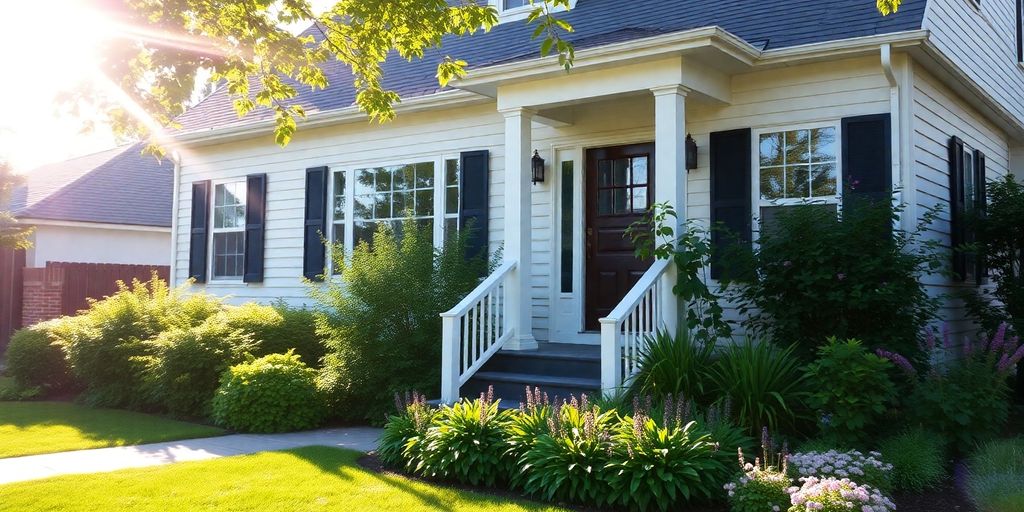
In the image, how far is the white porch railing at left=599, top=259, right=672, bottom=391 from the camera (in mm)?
6504

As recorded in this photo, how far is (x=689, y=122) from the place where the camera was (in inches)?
329


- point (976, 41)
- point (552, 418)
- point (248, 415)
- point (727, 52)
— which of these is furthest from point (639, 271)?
point (976, 41)

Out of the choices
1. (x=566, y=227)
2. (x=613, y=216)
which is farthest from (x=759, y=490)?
(x=566, y=227)

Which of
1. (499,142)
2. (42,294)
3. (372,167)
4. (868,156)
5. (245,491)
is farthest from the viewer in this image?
(42,294)

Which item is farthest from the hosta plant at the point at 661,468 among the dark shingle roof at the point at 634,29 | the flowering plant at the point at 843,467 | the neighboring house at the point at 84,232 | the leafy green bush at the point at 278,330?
the neighboring house at the point at 84,232

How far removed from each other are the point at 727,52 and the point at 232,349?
5.75 metres

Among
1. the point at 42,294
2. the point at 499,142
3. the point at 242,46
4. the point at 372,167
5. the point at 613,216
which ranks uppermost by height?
the point at 242,46

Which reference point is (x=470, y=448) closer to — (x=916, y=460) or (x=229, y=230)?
(x=916, y=460)

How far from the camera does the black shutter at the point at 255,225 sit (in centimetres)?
1200

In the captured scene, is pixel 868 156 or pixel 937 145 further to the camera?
pixel 937 145

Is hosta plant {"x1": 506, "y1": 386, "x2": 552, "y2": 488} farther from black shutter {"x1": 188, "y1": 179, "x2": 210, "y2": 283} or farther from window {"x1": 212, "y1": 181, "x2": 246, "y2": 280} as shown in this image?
black shutter {"x1": 188, "y1": 179, "x2": 210, "y2": 283}

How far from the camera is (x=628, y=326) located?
22.3 feet

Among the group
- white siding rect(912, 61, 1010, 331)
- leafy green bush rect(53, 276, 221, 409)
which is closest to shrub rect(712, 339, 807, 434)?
white siding rect(912, 61, 1010, 331)

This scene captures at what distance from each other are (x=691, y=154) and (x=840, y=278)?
216 cm
